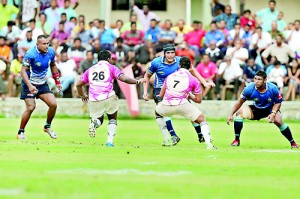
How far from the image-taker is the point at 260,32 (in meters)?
33.1

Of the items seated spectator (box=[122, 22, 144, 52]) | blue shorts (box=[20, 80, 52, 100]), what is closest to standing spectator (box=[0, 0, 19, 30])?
seated spectator (box=[122, 22, 144, 52])

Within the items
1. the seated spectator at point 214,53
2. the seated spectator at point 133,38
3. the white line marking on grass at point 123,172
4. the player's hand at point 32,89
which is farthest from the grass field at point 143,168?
the seated spectator at point 133,38

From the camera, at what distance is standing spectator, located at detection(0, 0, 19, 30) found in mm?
35094

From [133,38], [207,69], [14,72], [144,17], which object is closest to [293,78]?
[207,69]

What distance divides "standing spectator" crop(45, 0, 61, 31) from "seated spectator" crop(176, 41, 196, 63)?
4792mm

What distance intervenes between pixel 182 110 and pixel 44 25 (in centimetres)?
1686

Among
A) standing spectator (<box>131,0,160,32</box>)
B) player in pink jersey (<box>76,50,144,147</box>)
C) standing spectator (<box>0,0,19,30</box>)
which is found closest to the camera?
player in pink jersey (<box>76,50,144,147</box>)

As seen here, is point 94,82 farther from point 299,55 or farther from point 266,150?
point 299,55

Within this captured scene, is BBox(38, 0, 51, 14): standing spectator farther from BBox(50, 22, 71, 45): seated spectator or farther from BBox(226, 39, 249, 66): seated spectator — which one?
BBox(226, 39, 249, 66): seated spectator

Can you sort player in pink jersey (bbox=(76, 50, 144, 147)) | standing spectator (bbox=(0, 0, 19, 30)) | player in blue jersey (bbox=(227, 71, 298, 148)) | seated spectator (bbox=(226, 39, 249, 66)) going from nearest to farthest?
player in pink jersey (bbox=(76, 50, 144, 147)) → player in blue jersey (bbox=(227, 71, 298, 148)) → seated spectator (bbox=(226, 39, 249, 66)) → standing spectator (bbox=(0, 0, 19, 30))

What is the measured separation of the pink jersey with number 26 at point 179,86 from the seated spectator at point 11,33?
16204 millimetres

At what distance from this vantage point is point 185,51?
107ft

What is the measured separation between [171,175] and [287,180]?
1.46 metres

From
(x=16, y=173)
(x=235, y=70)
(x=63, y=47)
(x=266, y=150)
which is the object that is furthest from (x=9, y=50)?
(x=16, y=173)
